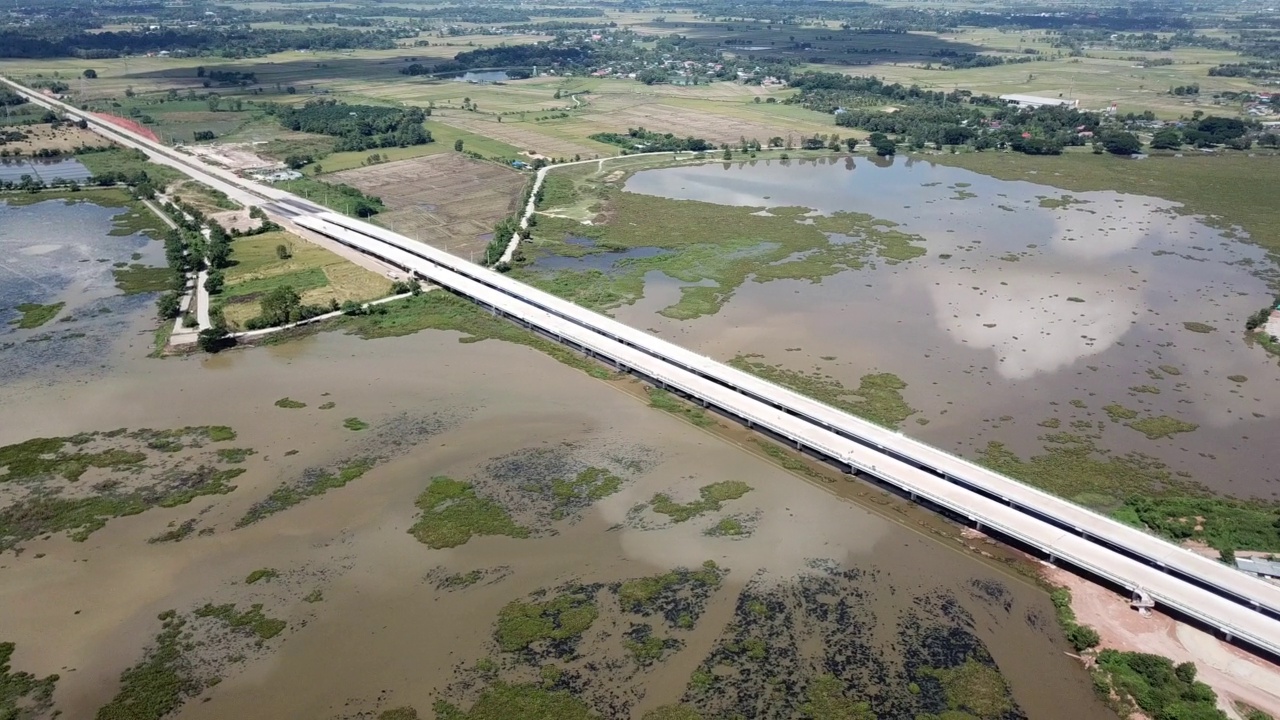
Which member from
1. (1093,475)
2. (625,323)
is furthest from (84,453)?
(1093,475)

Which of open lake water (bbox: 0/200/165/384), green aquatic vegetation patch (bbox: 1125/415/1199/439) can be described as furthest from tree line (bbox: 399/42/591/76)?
green aquatic vegetation patch (bbox: 1125/415/1199/439)

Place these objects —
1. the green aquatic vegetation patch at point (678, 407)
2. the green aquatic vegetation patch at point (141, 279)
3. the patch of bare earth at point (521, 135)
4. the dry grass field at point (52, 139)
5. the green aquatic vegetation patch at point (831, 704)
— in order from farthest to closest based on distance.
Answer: the patch of bare earth at point (521, 135) < the dry grass field at point (52, 139) < the green aquatic vegetation patch at point (141, 279) < the green aquatic vegetation patch at point (678, 407) < the green aquatic vegetation patch at point (831, 704)

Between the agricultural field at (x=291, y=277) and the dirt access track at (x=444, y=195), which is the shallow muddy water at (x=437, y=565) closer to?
the agricultural field at (x=291, y=277)

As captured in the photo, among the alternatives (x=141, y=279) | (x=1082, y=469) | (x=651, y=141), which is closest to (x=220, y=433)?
(x=141, y=279)

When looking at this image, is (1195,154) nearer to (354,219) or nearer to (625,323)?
(625,323)

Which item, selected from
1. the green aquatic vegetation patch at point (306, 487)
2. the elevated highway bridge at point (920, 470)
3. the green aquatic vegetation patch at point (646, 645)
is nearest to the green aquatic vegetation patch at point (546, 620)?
the green aquatic vegetation patch at point (646, 645)

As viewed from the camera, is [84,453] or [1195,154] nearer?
[84,453]

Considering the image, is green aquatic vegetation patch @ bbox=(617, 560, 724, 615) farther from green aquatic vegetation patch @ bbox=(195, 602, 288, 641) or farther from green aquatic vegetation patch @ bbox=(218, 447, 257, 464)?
A: green aquatic vegetation patch @ bbox=(218, 447, 257, 464)
